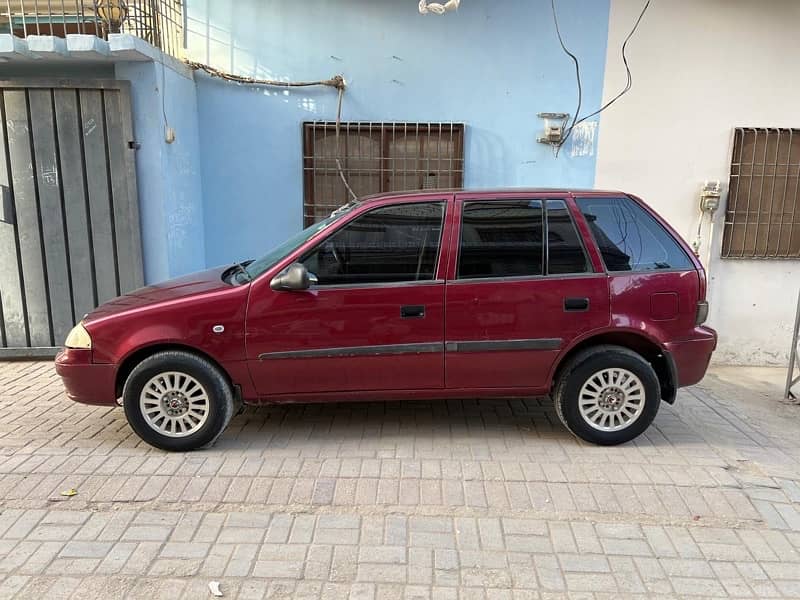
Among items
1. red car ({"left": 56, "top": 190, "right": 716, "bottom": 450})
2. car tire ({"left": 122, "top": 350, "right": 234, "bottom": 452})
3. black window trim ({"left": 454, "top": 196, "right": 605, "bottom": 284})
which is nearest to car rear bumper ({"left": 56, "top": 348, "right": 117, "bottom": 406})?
red car ({"left": 56, "top": 190, "right": 716, "bottom": 450})

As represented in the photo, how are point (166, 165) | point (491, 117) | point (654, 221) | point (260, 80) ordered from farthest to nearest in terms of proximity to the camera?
point (491, 117), point (260, 80), point (166, 165), point (654, 221)

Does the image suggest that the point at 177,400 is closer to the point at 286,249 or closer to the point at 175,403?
the point at 175,403

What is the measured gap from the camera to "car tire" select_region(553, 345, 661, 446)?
389cm

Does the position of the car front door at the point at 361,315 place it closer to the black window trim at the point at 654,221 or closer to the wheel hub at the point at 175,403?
the wheel hub at the point at 175,403

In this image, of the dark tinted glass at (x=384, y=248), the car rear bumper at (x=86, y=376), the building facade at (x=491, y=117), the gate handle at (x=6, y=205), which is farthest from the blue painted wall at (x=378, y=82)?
the car rear bumper at (x=86, y=376)

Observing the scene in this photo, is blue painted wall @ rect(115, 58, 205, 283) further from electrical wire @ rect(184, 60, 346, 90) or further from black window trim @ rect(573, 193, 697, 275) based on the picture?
black window trim @ rect(573, 193, 697, 275)

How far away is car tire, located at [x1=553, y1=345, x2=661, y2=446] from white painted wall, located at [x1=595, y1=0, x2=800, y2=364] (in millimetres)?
→ 3118

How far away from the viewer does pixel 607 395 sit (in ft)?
13.0

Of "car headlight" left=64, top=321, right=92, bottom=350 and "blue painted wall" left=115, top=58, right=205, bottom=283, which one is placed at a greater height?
"blue painted wall" left=115, top=58, right=205, bottom=283

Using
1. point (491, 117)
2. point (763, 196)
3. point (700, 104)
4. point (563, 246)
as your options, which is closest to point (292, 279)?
point (563, 246)

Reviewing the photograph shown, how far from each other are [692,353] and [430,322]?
1.85 meters

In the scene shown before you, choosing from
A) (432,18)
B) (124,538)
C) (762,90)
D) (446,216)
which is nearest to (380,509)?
(124,538)

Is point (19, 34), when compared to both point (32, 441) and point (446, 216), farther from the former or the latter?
point (446, 216)

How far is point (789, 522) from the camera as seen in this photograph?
3.19 metres
